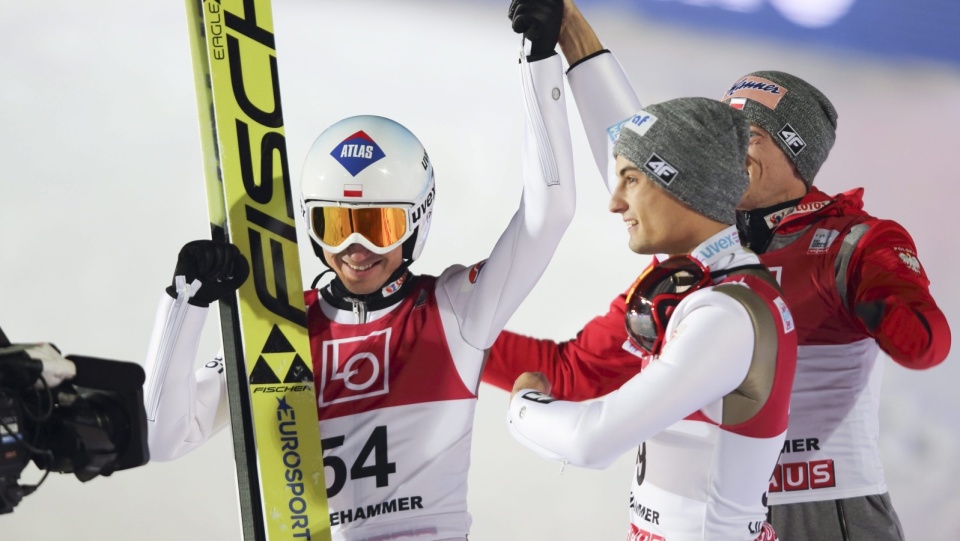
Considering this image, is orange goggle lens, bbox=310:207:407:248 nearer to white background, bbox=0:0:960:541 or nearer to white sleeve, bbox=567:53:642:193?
white sleeve, bbox=567:53:642:193

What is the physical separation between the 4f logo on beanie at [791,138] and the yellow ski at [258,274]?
1.06m

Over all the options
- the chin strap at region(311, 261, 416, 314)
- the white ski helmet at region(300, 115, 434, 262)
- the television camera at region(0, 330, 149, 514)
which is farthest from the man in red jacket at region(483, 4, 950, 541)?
the television camera at region(0, 330, 149, 514)

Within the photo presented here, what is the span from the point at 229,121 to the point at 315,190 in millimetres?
271

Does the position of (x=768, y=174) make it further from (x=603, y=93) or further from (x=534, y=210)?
(x=534, y=210)

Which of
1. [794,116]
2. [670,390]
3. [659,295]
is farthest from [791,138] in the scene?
[670,390]

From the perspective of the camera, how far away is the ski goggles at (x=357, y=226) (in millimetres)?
2086

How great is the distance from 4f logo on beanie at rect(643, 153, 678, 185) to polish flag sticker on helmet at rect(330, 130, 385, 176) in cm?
56

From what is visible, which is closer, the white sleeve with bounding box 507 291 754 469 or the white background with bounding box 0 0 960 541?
the white sleeve with bounding box 507 291 754 469

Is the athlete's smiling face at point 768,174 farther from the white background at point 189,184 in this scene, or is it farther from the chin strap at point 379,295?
the white background at point 189,184

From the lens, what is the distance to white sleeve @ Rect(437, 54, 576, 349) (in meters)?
2.01

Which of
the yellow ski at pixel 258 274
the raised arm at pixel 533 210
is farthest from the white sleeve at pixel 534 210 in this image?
the yellow ski at pixel 258 274

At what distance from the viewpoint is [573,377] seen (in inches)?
95.6

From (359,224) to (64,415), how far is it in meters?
0.64

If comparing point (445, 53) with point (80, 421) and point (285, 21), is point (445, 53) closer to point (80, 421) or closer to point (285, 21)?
point (285, 21)
